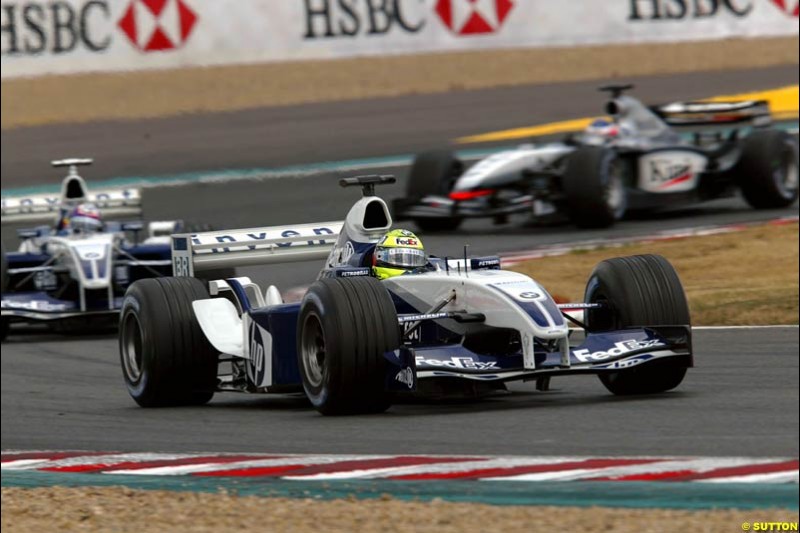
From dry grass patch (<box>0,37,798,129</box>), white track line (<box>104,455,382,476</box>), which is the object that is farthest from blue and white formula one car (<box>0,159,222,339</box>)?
dry grass patch (<box>0,37,798,129</box>)

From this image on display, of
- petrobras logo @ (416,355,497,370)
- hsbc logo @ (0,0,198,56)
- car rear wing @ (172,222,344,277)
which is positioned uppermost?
hsbc logo @ (0,0,198,56)

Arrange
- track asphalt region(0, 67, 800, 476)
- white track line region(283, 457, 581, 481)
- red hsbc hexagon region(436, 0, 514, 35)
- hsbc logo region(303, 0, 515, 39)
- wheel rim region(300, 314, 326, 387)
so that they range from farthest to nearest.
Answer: red hsbc hexagon region(436, 0, 514, 35) < hsbc logo region(303, 0, 515, 39) < track asphalt region(0, 67, 800, 476) < white track line region(283, 457, 581, 481) < wheel rim region(300, 314, 326, 387)

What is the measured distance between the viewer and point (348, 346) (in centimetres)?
761

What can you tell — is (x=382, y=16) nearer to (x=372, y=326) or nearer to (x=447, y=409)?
(x=447, y=409)

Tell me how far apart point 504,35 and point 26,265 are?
47.7 ft

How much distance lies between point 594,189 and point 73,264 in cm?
715

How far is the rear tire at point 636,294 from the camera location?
17.1 feet

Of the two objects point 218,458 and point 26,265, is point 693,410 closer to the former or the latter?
point 218,458

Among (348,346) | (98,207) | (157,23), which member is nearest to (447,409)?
(348,346)

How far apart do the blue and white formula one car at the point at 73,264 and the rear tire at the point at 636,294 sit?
8.58m

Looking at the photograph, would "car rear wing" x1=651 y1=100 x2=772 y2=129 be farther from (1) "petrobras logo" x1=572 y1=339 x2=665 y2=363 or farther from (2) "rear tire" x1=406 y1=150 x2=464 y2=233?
(2) "rear tire" x1=406 y1=150 x2=464 y2=233

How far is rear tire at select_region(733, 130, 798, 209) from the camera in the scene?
40.5 ft

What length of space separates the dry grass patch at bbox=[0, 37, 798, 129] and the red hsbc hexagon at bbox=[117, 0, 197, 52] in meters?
0.50

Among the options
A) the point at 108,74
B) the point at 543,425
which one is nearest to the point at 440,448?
the point at 543,425
